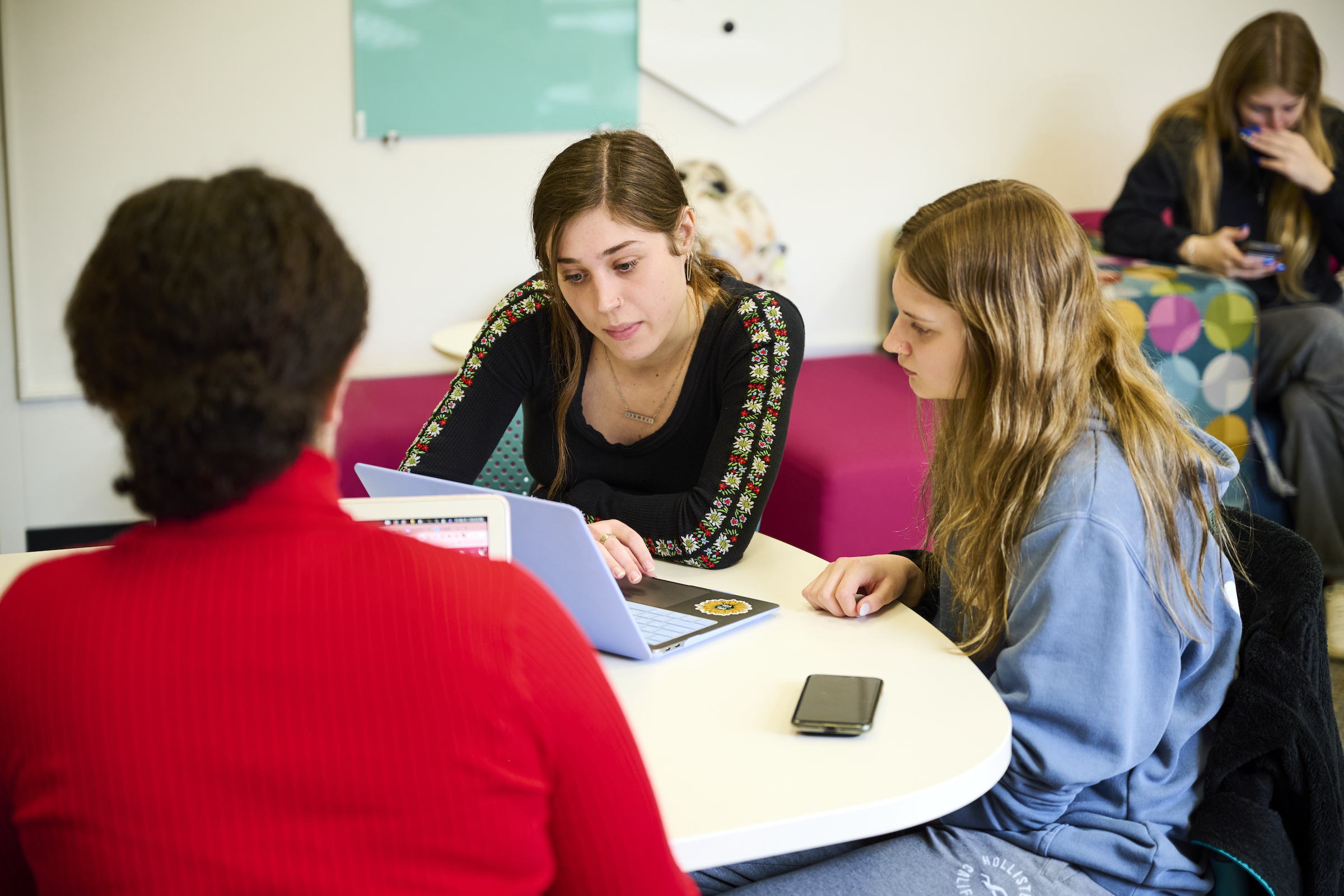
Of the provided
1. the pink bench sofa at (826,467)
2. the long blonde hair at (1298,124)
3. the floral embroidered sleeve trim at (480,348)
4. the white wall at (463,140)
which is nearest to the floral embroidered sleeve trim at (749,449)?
the floral embroidered sleeve trim at (480,348)

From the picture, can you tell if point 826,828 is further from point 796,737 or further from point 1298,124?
point 1298,124

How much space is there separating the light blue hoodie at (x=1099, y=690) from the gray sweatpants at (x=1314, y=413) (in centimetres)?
207

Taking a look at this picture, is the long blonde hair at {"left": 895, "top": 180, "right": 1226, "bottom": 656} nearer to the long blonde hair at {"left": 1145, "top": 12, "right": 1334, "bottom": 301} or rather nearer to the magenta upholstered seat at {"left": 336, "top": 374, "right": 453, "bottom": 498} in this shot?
the magenta upholstered seat at {"left": 336, "top": 374, "right": 453, "bottom": 498}

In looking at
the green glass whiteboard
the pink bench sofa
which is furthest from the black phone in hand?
the green glass whiteboard

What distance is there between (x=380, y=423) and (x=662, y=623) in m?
1.48

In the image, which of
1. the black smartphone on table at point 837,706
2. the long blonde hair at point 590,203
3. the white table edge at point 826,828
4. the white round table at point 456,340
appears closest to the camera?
the white table edge at point 826,828

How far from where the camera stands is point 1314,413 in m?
2.84

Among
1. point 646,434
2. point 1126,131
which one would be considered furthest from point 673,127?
point 646,434

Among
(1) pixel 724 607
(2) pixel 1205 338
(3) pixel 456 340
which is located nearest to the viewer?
(1) pixel 724 607

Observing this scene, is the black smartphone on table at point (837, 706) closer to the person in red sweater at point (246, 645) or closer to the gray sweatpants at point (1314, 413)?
the person in red sweater at point (246, 645)

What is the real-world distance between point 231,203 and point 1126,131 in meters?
3.76

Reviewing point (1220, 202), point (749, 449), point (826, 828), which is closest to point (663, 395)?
point (749, 449)

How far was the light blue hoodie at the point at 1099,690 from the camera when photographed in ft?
3.16

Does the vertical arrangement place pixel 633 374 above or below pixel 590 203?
below
